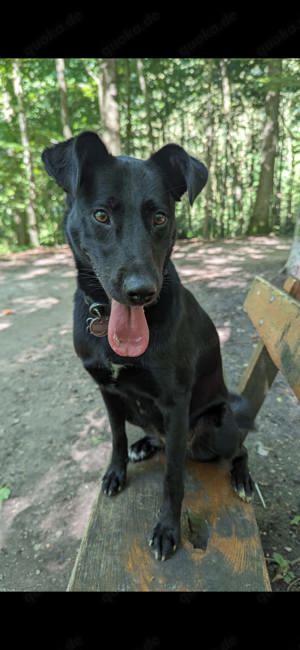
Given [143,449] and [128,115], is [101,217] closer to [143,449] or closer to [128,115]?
[143,449]

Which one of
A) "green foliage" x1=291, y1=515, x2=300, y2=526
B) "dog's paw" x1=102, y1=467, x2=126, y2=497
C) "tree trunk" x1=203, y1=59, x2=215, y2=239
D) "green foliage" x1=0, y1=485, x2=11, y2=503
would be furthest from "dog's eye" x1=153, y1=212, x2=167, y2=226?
"tree trunk" x1=203, y1=59, x2=215, y2=239

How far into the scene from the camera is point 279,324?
1629 mm

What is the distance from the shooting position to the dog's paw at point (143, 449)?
2287mm

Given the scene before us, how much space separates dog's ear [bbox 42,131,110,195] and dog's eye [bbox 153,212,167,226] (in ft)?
1.10

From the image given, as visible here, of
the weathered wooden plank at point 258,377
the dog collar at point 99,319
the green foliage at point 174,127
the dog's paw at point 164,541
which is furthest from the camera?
the green foliage at point 174,127

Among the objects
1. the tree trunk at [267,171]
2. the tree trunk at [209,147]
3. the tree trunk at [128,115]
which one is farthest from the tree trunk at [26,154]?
the tree trunk at [267,171]

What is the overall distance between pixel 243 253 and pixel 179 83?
6862mm

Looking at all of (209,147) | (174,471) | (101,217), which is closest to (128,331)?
(101,217)

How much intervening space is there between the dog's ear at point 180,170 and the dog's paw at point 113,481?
1279 mm

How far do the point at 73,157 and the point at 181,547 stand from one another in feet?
5.17

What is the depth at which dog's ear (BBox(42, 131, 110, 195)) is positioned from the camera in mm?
1703

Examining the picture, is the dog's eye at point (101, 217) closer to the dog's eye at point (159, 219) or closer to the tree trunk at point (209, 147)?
the dog's eye at point (159, 219)

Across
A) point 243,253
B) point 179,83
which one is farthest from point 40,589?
point 179,83
